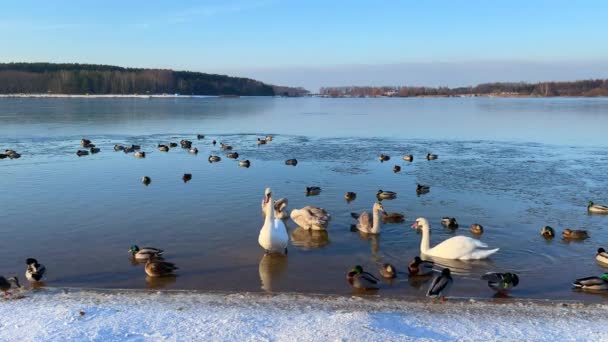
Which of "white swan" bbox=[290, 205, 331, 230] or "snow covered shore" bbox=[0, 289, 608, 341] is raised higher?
"white swan" bbox=[290, 205, 331, 230]

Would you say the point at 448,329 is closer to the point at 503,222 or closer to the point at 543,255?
the point at 543,255

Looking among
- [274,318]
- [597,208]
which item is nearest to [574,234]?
[597,208]

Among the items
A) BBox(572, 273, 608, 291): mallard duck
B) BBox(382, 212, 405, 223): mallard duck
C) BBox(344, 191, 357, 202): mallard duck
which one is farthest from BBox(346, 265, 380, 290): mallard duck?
BBox(344, 191, 357, 202): mallard duck

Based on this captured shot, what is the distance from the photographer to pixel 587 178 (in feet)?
73.5

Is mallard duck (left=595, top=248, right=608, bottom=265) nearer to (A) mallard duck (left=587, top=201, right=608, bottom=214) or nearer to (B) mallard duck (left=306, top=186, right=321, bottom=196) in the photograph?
(A) mallard duck (left=587, top=201, right=608, bottom=214)

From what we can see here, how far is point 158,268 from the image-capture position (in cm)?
1125

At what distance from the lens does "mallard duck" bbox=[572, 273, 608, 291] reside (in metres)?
10.4

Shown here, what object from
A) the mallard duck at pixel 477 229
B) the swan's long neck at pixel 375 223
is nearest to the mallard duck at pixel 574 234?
the mallard duck at pixel 477 229

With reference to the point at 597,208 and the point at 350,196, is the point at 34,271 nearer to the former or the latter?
the point at 350,196

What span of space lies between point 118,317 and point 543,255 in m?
9.09

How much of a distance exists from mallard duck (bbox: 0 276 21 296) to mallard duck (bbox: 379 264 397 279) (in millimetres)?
6839

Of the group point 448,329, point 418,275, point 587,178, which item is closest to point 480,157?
point 587,178

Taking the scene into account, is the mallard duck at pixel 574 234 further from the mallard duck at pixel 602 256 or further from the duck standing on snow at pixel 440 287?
the duck standing on snow at pixel 440 287

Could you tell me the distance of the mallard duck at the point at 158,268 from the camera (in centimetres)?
1121
